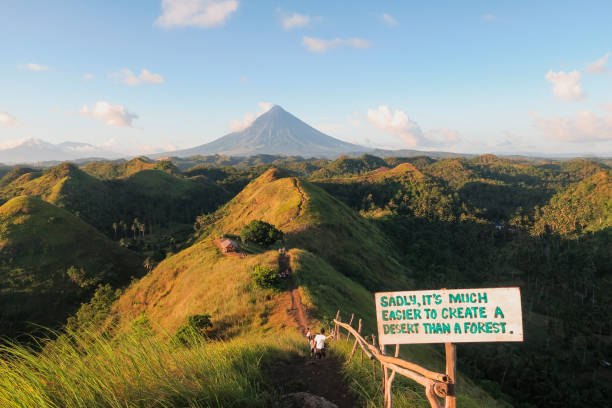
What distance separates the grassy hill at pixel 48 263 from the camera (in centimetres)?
5438

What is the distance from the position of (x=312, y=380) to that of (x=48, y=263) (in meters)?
80.5

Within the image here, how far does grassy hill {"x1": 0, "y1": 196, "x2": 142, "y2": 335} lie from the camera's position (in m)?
54.4

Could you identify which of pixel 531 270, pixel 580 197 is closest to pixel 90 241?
pixel 531 270

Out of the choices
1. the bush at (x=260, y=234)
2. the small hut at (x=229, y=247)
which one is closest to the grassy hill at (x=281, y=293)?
the small hut at (x=229, y=247)


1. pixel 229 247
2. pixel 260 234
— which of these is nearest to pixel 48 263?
pixel 229 247

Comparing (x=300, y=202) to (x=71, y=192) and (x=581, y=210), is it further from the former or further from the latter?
(x=581, y=210)

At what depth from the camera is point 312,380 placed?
8.73 m

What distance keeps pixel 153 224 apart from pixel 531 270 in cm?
16682

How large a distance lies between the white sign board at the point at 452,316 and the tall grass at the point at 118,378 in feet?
10.1

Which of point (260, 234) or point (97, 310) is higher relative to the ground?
point (260, 234)

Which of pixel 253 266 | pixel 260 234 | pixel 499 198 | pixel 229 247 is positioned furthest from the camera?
pixel 499 198

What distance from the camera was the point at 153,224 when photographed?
460 feet

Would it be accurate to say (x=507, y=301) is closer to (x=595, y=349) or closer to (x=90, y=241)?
(x=90, y=241)

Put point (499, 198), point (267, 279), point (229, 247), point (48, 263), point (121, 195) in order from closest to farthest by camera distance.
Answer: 1. point (267, 279)
2. point (229, 247)
3. point (48, 263)
4. point (121, 195)
5. point (499, 198)
